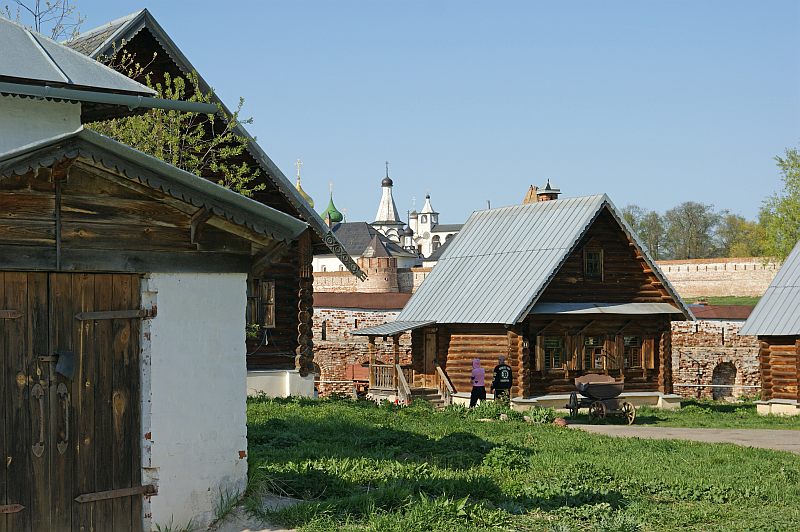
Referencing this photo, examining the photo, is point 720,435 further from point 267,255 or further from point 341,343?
point 341,343

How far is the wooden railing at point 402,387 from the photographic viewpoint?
1118 inches

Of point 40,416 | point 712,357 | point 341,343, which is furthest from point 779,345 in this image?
point 40,416

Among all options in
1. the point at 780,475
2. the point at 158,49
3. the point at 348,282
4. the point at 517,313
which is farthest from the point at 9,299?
the point at 348,282

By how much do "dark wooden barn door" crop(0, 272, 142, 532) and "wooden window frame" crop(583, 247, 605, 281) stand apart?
68.8ft

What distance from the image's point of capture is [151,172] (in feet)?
28.2

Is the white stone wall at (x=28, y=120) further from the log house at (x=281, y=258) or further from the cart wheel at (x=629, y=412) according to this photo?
the cart wheel at (x=629, y=412)

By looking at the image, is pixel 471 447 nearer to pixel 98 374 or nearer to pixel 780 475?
pixel 780 475

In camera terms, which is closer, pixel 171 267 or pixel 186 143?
pixel 171 267

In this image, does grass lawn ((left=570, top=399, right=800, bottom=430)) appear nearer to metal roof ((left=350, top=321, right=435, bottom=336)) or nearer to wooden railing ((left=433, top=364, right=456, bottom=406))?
wooden railing ((left=433, top=364, right=456, bottom=406))

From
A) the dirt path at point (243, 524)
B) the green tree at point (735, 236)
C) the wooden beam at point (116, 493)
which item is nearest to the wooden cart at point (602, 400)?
the dirt path at point (243, 524)

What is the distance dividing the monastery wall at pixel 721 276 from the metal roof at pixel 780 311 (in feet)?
136

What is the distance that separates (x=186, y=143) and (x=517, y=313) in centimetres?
995

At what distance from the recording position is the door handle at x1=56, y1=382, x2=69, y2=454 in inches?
327

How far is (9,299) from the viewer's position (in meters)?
8.13
